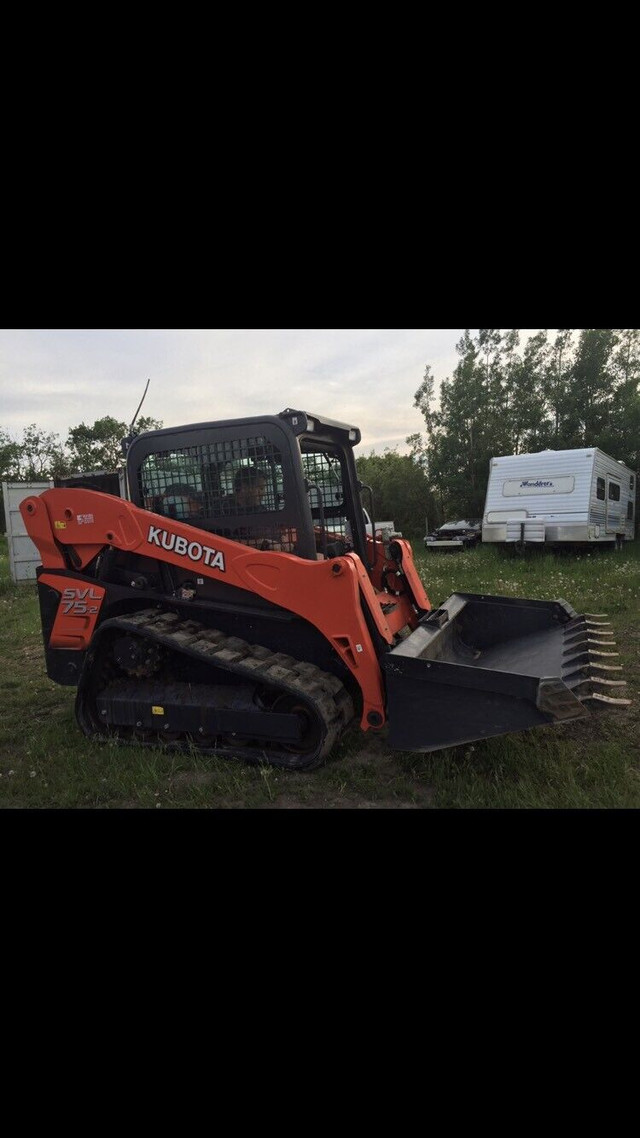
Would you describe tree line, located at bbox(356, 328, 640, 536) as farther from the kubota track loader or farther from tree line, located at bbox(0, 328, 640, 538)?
the kubota track loader

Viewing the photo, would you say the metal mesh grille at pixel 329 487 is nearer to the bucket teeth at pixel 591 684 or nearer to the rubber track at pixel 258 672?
the rubber track at pixel 258 672

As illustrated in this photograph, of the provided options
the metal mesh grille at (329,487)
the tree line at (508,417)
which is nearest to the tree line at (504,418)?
the tree line at (508,417)

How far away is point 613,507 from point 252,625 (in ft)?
48.2

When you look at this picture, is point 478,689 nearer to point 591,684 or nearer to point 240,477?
point 591,684

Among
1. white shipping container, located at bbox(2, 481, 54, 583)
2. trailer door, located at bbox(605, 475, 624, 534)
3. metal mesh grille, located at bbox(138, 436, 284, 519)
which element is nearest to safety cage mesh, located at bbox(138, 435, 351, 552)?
metal mesh grille, located at bbox(138, 436, 284, 519)

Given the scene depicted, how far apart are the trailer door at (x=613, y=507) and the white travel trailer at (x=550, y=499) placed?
0.19 ft

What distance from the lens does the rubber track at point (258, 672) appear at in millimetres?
3873

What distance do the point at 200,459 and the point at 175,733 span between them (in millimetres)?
2072

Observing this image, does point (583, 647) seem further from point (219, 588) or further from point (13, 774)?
point (13, 774)

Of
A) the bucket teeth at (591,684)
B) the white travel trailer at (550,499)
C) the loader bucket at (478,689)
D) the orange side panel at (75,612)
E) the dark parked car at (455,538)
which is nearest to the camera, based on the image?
the loader bucket at (478,689)

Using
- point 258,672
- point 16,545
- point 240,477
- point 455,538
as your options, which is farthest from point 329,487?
point 455,538

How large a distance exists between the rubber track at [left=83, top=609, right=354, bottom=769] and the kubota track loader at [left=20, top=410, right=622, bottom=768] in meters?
0.01

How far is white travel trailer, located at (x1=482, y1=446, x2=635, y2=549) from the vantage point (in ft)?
45.4

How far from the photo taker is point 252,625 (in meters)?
4.39
